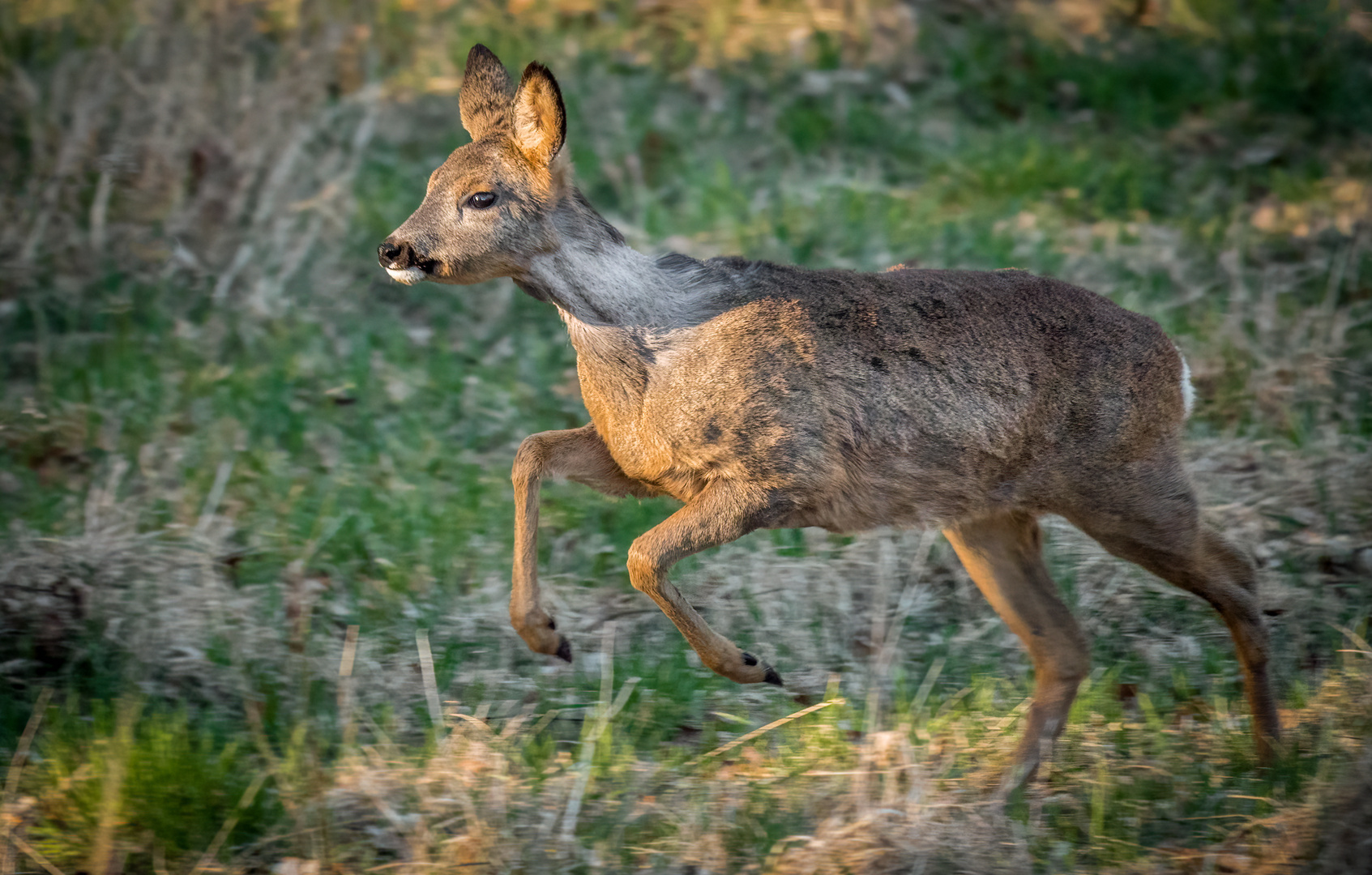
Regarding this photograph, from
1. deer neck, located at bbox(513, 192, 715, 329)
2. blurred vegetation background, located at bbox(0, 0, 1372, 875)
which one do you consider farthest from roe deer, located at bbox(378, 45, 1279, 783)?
blurred vegetation background, located at bbox(0, 0, 1372, 875)

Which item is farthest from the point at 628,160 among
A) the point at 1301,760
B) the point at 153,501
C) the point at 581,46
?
the point at 1301,760

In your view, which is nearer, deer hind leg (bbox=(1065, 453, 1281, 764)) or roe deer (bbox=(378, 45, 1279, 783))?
roe deer (bbox=(378, 45, 1279, 783))

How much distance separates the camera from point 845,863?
414cm

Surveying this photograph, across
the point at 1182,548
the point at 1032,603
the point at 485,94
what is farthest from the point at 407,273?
the point at 1182,548

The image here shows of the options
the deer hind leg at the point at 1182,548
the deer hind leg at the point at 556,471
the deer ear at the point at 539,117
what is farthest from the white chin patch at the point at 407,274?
the deer hind leg at the point at 1182,548

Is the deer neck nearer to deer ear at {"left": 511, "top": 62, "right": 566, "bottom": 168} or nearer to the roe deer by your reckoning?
the roe deer

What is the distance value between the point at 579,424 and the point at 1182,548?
3397 millimetres

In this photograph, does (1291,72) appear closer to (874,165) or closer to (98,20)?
(874,165)

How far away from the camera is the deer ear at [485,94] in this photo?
471 centimetres

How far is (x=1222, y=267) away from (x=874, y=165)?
249 cm

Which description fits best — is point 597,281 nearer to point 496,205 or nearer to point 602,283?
point 602,283

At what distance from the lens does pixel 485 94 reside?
475cm

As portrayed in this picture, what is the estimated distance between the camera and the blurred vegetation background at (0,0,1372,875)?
4.43 m

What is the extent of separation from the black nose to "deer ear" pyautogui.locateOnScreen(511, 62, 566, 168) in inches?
20.8
